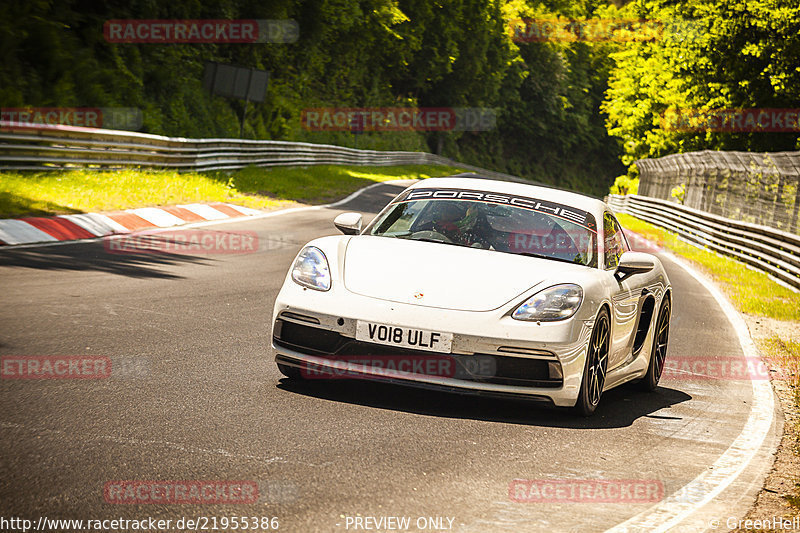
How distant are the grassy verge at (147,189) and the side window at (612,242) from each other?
27.6ft

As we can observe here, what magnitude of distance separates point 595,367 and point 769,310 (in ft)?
29.0

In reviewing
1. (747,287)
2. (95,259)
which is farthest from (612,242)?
(747,287)

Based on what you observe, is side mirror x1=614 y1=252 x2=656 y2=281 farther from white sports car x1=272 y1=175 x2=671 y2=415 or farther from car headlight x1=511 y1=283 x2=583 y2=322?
car headlight x1=511 y1=283 x2=583 y2=322

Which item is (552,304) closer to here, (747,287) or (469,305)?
(469,305)

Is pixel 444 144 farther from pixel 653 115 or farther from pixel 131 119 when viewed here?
pixel 131 119

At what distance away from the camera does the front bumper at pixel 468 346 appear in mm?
5383

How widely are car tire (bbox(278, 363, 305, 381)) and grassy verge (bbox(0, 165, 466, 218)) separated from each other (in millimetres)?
7971

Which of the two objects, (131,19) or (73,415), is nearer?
(73,415)

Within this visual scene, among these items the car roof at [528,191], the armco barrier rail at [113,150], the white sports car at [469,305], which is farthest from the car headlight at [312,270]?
the armco barrier rail at [113,150]

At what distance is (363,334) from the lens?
5.45m

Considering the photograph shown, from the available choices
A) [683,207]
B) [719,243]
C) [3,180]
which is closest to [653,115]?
[683,207]

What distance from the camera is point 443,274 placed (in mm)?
5688

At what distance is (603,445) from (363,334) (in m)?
A: 1.44

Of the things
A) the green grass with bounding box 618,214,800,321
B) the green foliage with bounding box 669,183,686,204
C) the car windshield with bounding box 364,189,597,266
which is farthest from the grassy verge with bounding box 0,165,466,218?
the green foliage with bounding box 669,183,686,204
